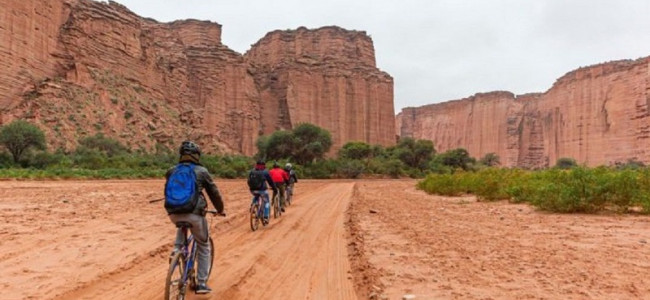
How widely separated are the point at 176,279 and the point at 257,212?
6722 millimetres

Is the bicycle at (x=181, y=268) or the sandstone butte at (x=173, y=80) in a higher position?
the sandstone butte at (x=173, y=80)

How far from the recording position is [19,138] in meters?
40.5

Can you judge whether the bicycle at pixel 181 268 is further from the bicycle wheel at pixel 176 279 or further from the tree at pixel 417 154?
the tree at pixel 417 154

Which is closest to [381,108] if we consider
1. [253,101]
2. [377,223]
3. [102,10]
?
[253,101]

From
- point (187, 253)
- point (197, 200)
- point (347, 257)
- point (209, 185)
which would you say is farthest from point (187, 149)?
point (347, 257)

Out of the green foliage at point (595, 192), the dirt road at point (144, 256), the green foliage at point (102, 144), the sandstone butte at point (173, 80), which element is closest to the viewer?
the dirt road at point (144, 256)

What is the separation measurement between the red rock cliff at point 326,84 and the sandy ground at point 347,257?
245 ft

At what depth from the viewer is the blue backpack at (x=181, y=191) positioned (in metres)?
5.00

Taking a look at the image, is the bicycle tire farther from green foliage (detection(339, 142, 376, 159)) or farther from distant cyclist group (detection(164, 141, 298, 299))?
green foliage (detection(339, 142, 376, 159))

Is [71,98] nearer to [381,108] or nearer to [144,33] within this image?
[144,33]

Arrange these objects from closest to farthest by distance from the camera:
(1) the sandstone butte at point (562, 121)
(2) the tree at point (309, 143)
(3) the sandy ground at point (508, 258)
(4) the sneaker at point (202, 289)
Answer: (3) the sandy ground at point (508, 258), (4) the sneaker at point (202, 289), (2) the tree at point (309, 143), (1) the sandstone butte at point (562, 121)

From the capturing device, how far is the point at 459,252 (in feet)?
25.7

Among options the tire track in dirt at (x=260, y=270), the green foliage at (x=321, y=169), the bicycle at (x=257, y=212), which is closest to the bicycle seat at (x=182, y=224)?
the tire track in dirt at (x=260, y=270)

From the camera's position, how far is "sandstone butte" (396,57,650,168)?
76562mm
